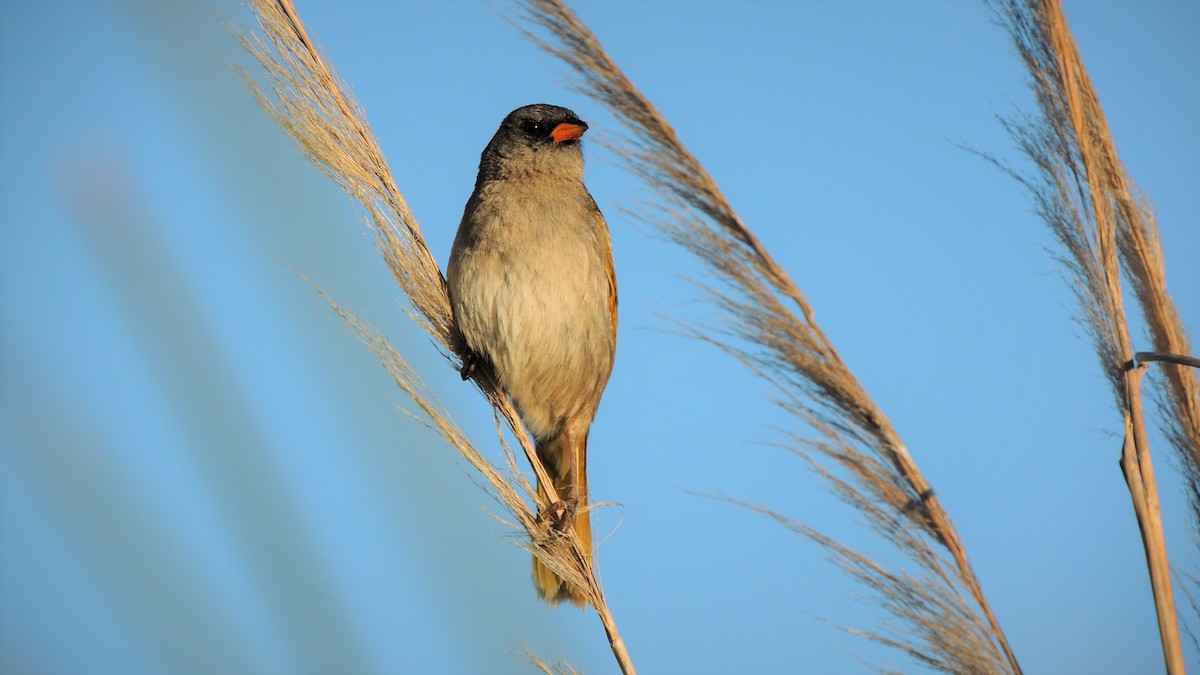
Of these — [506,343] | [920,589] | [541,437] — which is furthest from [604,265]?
[920,589]

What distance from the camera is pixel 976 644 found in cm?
157

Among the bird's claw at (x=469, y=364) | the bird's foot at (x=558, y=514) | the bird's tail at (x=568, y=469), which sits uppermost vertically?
the bird's claw at (x=469, y=364)

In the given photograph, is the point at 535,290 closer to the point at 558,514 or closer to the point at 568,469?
the point at 558,514

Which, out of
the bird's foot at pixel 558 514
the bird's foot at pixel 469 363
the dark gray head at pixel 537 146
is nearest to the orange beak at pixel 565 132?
the dark gray head at pixel 537 146

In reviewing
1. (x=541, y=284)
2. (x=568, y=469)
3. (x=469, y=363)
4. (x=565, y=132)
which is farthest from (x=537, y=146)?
(x=568, y=469)

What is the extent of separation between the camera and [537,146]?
3037 mm

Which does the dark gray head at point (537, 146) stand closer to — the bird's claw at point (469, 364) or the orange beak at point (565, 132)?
the orange beak at point (565, 132)

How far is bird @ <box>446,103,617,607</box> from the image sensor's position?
9.18 feet

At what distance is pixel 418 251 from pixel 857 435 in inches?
48.3

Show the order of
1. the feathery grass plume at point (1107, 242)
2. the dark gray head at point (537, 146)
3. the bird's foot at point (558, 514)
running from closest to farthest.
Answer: the feathery grass plume at point (1107, 242), the bird's foot at point (558, 514), the dark gray head at point (537, 146)

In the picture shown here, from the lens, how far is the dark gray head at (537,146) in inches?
119

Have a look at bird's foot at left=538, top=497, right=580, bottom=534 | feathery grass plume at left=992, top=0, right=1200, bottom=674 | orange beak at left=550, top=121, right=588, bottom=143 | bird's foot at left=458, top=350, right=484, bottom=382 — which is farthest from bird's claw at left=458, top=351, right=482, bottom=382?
feathery grass plume at left=992, top=0, right=1200, bottom=674

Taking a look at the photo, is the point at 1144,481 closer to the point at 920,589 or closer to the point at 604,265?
the point at 920,589

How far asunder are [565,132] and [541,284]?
0.57 metres
